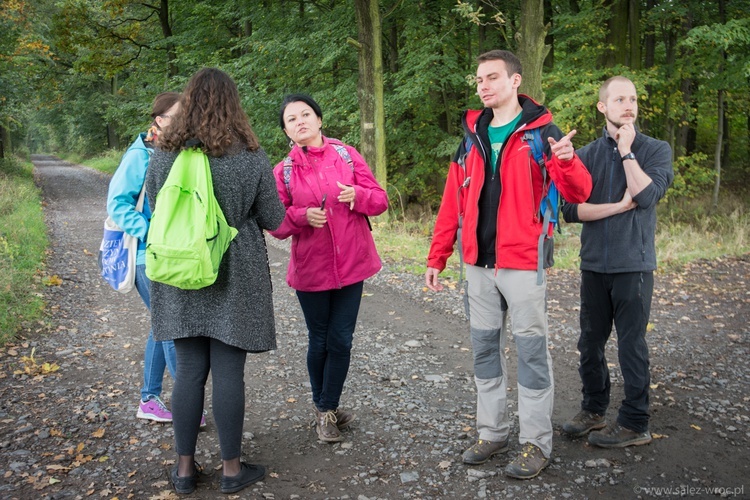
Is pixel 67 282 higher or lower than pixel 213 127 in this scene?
lower

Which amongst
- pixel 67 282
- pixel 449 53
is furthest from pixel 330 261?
pixel 449 53

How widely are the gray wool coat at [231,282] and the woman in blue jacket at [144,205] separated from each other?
540 millimetres

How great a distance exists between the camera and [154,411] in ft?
14.6

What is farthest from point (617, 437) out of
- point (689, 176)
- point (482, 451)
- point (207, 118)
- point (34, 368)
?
point (689, 176)

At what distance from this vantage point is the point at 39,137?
249 feet

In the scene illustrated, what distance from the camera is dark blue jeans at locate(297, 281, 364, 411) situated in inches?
159

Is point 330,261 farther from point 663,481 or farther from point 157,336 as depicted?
point 663,481

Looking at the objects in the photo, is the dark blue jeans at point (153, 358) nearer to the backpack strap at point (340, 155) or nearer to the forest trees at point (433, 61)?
the backpack strap at point (340, 155)

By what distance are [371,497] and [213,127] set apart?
2188 mm

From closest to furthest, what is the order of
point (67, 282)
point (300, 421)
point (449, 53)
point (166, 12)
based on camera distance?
point (300, 421)
point (67, 282)
point (449, 53)
point (166, 12)

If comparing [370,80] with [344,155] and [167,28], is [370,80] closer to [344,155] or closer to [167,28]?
[344,155]

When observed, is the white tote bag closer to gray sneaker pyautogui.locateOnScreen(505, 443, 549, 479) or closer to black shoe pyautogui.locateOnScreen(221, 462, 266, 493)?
black shoe pyautogui.locateOnScreen(221, 462, 266, 493)

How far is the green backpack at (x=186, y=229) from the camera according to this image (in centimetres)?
307

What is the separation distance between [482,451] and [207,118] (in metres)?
2.51
